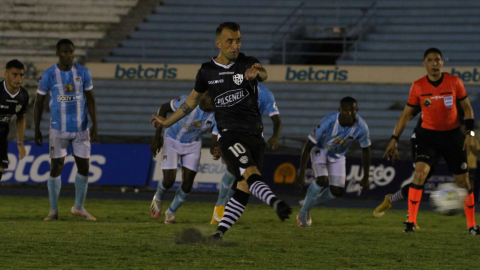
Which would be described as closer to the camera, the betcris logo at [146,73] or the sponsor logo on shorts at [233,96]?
the sponsor logo on shorts at [233,96]

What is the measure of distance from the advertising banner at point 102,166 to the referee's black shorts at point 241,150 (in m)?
10.6

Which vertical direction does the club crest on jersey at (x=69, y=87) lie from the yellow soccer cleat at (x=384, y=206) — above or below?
above

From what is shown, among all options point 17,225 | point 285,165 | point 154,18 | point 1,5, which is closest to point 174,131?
point 17,225

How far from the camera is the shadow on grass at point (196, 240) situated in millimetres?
6562

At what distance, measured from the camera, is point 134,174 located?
17172 mm

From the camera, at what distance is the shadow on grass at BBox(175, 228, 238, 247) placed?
6.56 metres

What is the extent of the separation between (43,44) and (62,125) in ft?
51.7

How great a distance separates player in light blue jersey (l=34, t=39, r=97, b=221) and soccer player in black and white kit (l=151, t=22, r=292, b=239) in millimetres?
3604

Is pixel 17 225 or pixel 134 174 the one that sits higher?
pixel 17 225

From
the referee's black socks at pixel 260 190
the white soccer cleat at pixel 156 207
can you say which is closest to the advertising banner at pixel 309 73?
the white soccer cleat at pixel 156 207

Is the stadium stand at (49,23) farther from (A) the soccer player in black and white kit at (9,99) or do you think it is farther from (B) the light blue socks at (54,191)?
(B) the light blue socks at (54,191)

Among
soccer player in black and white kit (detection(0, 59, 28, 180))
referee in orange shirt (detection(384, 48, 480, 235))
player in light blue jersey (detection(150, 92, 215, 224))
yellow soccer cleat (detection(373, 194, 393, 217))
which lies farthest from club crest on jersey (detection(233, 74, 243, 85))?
yellow soccer cleat (detection(373, 194, 393, 217))

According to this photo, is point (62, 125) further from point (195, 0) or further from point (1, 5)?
point (1, 5)

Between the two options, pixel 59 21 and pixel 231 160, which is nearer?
pixel 231 160
